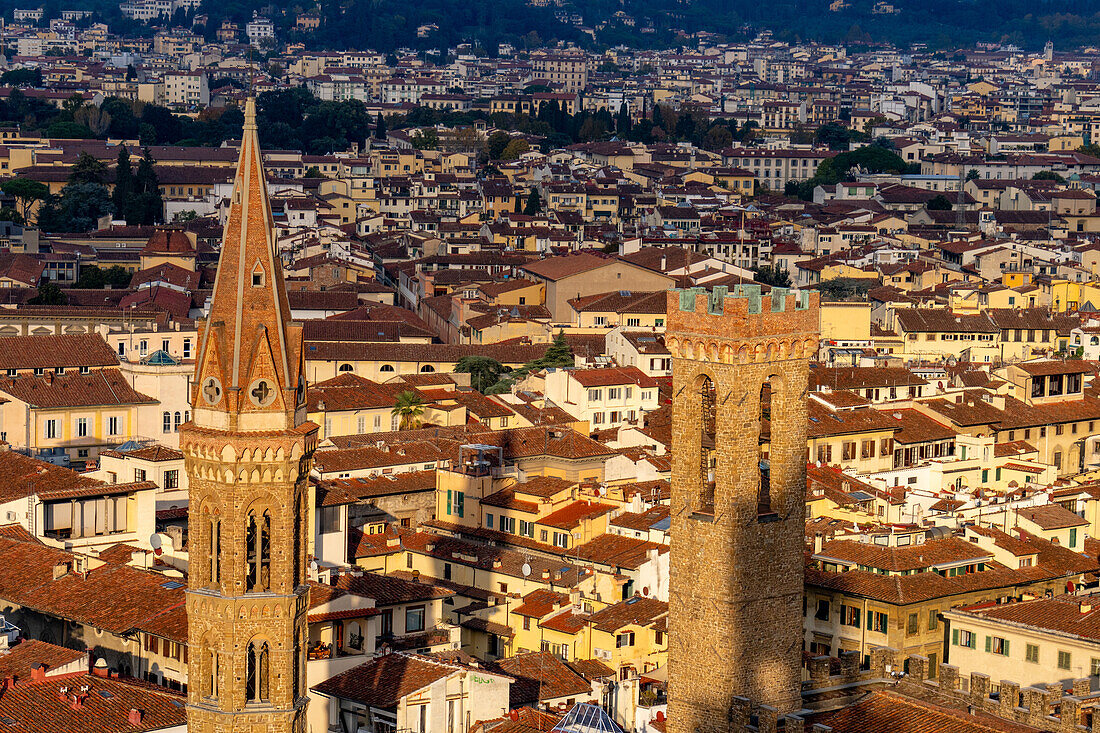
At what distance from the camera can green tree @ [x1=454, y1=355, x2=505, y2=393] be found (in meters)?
63.1

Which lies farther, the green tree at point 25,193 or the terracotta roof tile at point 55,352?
the green tree at point 25,193

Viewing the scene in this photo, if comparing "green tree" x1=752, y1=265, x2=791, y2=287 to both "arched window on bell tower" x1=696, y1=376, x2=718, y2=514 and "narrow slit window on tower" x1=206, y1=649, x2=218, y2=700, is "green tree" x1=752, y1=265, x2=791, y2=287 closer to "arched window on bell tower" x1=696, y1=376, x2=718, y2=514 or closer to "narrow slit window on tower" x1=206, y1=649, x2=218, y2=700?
"arched window on bell tower" x1=696, y1=376, x2=718, y2=514

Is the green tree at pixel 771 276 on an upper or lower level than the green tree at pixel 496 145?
lower

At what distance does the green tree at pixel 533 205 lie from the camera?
122m

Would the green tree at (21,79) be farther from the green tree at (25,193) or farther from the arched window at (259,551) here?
the arched window at (259,551)

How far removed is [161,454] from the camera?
41.8 m

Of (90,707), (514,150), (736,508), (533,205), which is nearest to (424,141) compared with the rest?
(514,150)

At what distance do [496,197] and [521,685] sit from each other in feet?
309

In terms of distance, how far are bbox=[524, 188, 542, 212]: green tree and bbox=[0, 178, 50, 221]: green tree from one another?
25.3 meters

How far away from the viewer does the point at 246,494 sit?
2403cm

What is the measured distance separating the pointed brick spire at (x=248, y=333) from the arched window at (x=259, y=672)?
7.68 ft

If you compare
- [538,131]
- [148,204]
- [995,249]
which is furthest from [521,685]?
[538,131]

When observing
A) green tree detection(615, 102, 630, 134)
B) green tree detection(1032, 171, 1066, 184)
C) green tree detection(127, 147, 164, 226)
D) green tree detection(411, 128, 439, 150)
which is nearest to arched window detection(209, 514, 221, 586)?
green tree detection(127, 147, 164, 226)

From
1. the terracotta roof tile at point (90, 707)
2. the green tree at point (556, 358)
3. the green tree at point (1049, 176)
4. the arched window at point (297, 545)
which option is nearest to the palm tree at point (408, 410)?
the green tree at point (556, 358)
